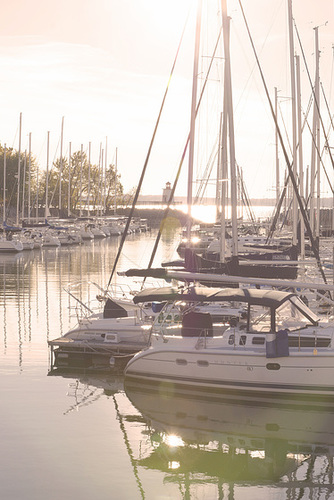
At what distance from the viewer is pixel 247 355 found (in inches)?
920

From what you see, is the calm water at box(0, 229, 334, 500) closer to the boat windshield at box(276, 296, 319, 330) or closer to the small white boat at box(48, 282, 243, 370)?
the small white boat at box(48, 282, 243, 370)

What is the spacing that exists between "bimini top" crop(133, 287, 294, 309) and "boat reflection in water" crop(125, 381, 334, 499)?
2.71 meters

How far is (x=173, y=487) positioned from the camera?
17.5m

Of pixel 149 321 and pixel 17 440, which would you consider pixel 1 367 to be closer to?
pixel 149 321

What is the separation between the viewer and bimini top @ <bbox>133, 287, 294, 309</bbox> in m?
24.1

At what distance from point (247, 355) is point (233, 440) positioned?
3.18 m

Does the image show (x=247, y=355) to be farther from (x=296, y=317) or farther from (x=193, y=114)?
(x=193, y=114)

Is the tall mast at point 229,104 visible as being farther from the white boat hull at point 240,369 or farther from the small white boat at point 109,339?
the white boat hull at point 240,369

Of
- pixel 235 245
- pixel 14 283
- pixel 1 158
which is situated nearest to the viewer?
pixel 235 245

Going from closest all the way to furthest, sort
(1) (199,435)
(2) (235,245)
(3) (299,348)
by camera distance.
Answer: (1) (199,435) < (3) (299,348) < (2) (235,245)

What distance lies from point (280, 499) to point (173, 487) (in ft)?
7.20

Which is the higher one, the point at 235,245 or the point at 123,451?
the point at 235,245

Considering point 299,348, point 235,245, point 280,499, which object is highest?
point 235,245

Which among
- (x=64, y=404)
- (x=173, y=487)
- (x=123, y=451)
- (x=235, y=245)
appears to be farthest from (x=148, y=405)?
(x=235, y=245)
